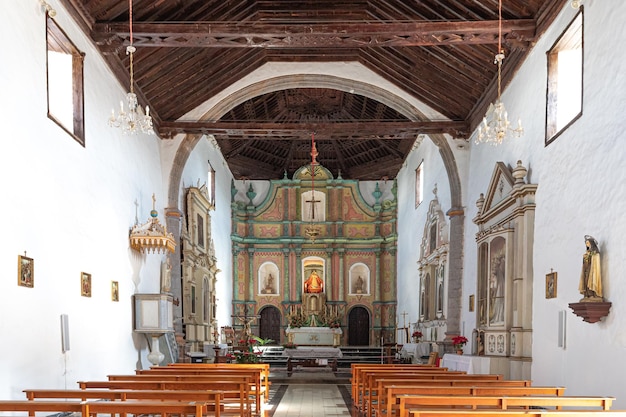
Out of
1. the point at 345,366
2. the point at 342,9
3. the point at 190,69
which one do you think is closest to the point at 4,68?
the point at 190,69

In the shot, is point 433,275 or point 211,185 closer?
point 433,275

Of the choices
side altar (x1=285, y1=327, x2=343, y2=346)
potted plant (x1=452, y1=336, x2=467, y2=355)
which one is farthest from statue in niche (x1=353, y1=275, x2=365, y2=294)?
potted plant (x1=452, y1=336, x2=467, y2=355)

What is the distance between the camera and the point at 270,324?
28656 millimetres

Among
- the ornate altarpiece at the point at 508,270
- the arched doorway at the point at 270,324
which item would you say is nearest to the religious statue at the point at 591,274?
the ornate altarpiece at the point at 508,270

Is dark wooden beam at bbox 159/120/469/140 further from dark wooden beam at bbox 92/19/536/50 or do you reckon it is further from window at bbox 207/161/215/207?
window at bbox 207/161/215/207

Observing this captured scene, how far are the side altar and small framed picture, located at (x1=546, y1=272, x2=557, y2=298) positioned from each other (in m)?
15.6

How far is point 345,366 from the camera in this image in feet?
75.8

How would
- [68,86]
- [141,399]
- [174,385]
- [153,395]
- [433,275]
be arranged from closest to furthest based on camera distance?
1. [153,395]
2. [141,399]
3. [174,385]
4. [68,86]
5. [433,275]

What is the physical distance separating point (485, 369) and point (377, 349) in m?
13.4

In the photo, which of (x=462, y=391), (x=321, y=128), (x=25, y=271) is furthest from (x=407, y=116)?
(x=25, y=271)

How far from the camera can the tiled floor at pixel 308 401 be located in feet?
37.6

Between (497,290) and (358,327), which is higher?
(497,290)

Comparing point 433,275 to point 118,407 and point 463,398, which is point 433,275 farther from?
point 118,407

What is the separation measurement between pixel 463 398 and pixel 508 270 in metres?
6.47
